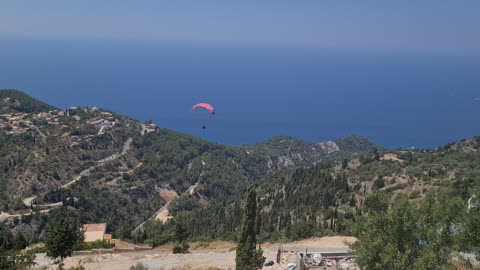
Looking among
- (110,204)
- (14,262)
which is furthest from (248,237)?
(110,204)

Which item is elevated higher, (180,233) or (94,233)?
(180,233)

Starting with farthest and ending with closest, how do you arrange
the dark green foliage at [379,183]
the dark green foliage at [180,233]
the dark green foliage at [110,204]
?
1. the dark green foliage at [110,204]
2. the dark green foliage at [379,183]
3. the dark green foliage at [180,233]

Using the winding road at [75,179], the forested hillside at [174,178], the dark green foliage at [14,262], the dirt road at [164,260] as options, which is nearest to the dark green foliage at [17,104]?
the forested hillside at [174,178]

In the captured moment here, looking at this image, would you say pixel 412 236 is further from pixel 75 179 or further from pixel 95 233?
pixel 75 179

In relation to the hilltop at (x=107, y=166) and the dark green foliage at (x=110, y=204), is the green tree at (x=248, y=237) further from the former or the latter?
the dark green foliage at (x=110, y=204)

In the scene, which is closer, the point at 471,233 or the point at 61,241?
the point at 471,233

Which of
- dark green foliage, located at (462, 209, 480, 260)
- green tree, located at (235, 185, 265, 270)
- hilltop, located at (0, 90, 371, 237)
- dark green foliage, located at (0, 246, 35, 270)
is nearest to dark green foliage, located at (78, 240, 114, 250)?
dark green foliage, located at (0, 246, 35, 270)

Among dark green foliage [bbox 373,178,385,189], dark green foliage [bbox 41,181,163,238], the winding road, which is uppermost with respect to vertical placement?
dark green foliage [bbox 373,178,385,189]

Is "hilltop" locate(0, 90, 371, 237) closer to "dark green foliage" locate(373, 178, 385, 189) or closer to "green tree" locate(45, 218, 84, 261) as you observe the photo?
"green tree" locate(45, 218, 84, 261)
